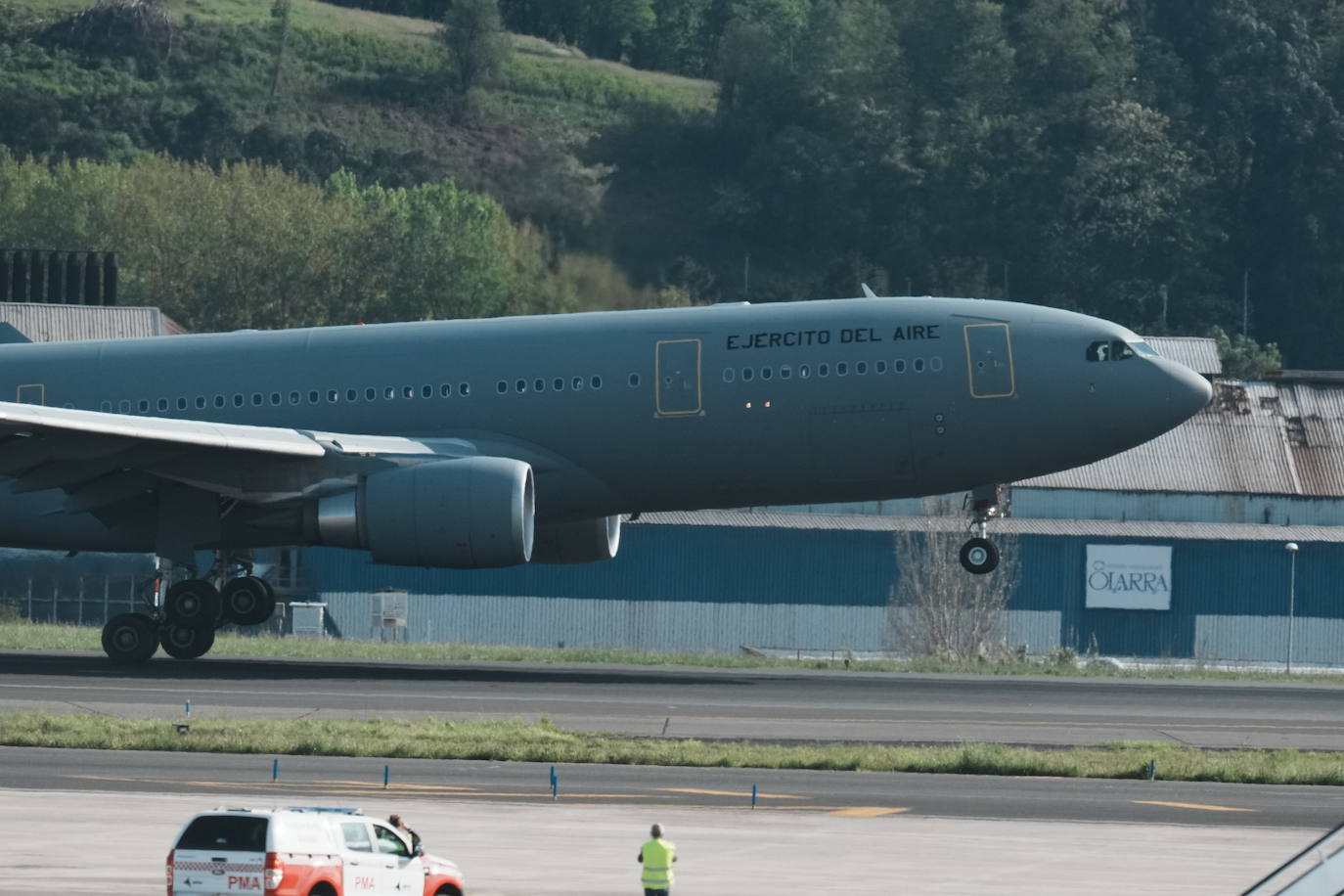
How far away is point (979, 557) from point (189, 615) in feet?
46.2

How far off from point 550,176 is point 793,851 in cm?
5157

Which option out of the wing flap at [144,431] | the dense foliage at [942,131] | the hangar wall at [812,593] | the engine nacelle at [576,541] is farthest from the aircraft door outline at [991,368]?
the dense foliage at [942,131]

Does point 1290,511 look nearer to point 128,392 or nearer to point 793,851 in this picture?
point 128,392

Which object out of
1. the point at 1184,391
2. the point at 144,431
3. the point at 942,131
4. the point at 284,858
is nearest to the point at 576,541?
the point at 144,431

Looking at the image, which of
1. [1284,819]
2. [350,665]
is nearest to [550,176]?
[350,665]

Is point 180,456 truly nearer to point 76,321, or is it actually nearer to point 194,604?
point 194,604

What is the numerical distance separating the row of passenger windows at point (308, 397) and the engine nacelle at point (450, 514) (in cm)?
269

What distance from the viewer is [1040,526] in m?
69.1

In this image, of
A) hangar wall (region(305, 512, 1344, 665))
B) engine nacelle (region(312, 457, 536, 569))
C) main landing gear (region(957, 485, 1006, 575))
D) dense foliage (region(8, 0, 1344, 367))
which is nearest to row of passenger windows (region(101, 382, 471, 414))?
engine nacelle (region(312, 457, 536, 569))

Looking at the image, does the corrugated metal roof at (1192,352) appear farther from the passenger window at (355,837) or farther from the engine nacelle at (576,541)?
the passenger window at (355,837)

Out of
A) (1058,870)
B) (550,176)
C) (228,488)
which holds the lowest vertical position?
(1058,870)

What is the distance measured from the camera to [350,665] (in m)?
43.0

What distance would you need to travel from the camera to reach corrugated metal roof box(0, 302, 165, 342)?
7525cm

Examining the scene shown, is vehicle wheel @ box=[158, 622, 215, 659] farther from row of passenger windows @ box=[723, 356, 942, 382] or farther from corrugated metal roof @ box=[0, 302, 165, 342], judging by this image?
corrugated metal roof @ box=[0, 302, 165, 342]
